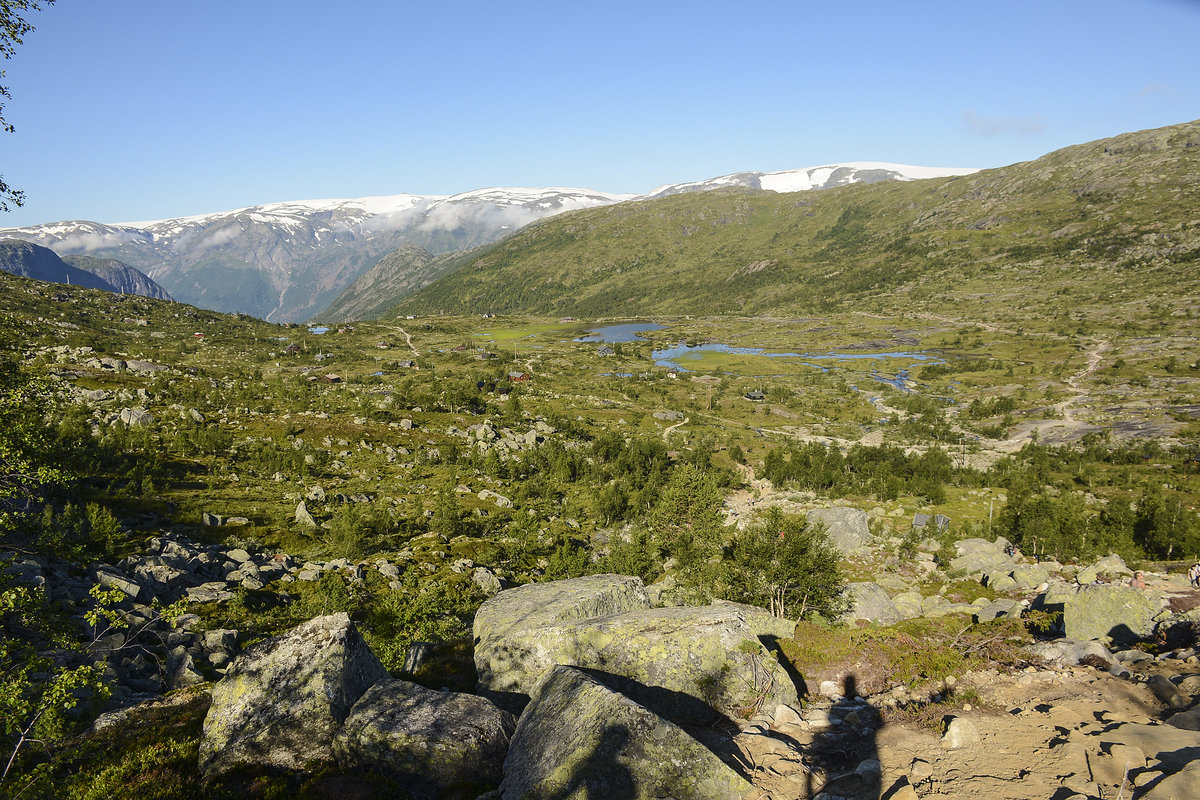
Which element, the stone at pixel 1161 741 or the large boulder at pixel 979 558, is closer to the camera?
the stone at pixel 1161 741

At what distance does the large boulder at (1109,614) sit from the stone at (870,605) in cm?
629

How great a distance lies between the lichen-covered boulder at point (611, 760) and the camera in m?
8.62

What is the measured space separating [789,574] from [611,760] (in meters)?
14.5

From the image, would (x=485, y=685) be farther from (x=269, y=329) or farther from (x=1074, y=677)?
(x=269, y=329)

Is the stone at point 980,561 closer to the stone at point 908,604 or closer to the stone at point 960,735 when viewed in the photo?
the stone at point 908,604

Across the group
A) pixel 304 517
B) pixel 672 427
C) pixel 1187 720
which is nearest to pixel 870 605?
pixel 1187 720

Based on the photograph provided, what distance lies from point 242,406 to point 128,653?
182ft

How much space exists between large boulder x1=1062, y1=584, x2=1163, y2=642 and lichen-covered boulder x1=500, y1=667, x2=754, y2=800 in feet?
50.9

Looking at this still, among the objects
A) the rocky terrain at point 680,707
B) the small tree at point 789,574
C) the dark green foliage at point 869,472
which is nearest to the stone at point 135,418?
the rocky terrain at point 680,707

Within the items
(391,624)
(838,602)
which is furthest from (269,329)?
(838,602)

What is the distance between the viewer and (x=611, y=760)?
886cm

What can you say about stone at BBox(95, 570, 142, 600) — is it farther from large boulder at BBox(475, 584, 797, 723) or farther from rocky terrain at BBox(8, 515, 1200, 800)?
large boulder at BBox(475, 584, 797, 723)

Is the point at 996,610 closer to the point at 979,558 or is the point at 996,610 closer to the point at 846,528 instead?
the point at 979,558

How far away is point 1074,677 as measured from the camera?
43.7ft
